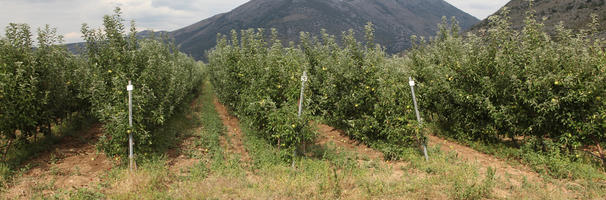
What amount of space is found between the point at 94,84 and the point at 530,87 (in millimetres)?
11075

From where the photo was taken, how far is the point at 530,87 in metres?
7.36

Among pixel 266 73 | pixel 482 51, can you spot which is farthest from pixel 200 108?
pixel 482 51

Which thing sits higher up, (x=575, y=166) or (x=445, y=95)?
(x=445, y=95)

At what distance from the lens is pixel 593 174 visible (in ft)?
21.3

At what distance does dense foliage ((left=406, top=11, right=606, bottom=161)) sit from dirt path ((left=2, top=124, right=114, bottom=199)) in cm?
1046

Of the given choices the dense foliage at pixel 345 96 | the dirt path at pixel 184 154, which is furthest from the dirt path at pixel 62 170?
the dense foliage at pixel 345 96

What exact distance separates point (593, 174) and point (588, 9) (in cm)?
5968

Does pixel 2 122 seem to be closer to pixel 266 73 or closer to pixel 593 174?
pixel 266 73

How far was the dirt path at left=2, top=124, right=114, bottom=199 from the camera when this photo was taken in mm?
5961

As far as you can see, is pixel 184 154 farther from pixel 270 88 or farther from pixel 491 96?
pixel 491 96

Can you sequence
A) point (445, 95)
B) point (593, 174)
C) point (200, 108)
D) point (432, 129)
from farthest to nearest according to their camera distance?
point (200, 108) → point (432, 129) → point (445, 95) → point (593, 174)

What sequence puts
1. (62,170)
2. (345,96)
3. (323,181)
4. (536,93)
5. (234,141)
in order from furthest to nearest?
(234,141) → (345,96) → (536,93) → (62,170) → (323,181)

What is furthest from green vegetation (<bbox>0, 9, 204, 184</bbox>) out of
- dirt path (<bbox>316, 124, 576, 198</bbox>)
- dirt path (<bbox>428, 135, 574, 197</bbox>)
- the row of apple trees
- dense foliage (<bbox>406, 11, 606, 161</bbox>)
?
dense foliage (<bbox>406, 11, 606, 161</bbox>)

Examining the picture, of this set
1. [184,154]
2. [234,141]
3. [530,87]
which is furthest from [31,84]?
[530,87]
